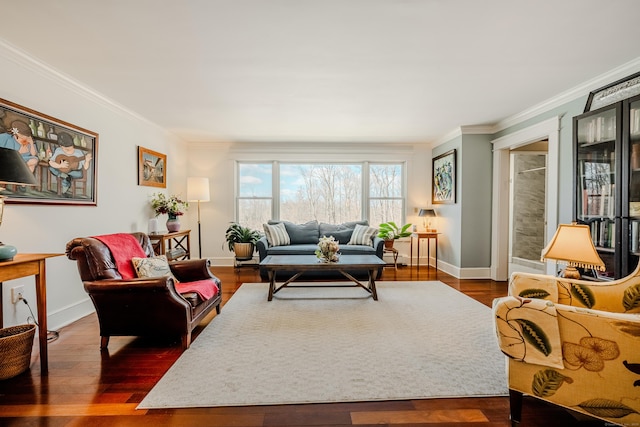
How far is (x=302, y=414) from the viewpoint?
1.74m

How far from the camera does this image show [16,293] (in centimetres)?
253

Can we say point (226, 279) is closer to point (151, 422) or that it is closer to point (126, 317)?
point (126, 317)

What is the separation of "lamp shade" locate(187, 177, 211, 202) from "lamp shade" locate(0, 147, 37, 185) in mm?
3407

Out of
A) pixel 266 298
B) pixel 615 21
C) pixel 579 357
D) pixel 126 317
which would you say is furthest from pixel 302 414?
pixel 615 21

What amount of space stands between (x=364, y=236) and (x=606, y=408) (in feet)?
13.1

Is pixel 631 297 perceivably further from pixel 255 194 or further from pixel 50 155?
pixel 255 194

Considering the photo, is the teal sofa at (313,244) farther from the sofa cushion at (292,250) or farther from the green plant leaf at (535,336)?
the green plant leaf at (535,336)

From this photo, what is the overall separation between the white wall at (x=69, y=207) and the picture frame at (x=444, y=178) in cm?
482

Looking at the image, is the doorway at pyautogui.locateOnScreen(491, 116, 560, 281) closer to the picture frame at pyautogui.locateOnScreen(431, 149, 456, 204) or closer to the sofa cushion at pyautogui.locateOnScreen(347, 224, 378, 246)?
the picture frame at pyautogui.locateOnScreen(431, 149, 456, 204)

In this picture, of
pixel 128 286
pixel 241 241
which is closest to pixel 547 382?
pixel 128 286

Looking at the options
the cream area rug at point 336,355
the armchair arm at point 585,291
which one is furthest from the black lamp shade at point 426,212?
the armchair arm at point 585,291

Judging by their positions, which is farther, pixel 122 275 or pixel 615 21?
pixel 122 275

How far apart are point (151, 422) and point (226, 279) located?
336 cm

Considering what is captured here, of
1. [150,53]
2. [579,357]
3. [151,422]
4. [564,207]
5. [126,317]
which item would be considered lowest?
[151,422]
